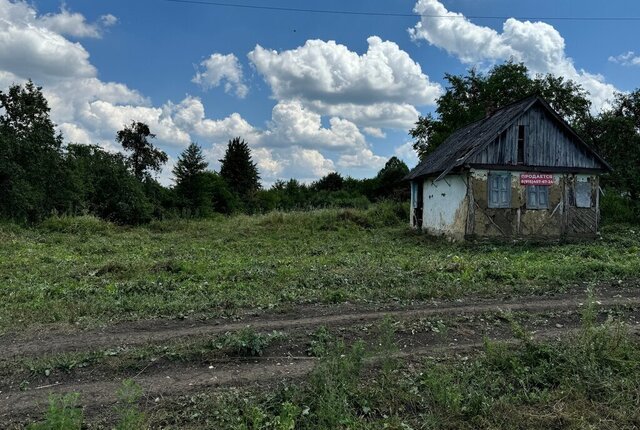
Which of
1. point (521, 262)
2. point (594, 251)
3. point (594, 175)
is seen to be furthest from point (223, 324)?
point (594, 175)

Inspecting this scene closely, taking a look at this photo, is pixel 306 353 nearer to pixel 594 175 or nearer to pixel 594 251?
pixel 594 251

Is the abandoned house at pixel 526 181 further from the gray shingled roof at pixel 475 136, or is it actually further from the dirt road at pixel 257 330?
the dirt road at pixel 257 330

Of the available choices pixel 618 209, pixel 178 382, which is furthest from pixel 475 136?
pixel 178 382

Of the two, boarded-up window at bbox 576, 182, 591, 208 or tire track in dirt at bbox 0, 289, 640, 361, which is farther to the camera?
boarded-up window at bbox 576, 182, 591, 208

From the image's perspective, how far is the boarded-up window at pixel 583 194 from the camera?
17.9 m

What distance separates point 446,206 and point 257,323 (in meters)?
14.0

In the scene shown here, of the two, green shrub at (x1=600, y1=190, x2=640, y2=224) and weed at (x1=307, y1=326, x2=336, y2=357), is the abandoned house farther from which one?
weed at (x1=307, y1=326, x2=336, y2=357)

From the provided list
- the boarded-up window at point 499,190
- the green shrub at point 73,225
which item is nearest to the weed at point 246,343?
the boarded-up window at point 499,190

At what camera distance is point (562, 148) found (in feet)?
58.1

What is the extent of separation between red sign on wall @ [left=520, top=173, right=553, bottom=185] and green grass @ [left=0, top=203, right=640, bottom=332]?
107 inches

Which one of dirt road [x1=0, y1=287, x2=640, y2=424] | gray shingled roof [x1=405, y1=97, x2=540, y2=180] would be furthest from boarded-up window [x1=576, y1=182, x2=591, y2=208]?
dirt road [x1=0, y1=287, x2=640, y2=424]

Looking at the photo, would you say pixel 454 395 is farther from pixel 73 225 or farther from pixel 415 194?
pixel 73 225

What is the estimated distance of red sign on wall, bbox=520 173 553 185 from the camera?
17.3 meters

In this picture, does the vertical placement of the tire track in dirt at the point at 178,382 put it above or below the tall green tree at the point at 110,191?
below
